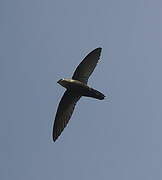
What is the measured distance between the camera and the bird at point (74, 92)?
20.0m

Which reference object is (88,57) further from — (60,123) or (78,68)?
(60,123)

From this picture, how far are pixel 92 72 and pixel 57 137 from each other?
8.81ft

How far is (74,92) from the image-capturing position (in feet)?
66.2

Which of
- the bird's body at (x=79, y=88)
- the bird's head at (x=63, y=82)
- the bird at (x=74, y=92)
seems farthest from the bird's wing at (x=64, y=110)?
the bird's head at (x=63, y=82)

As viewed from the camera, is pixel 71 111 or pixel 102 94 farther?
pixel 71 111

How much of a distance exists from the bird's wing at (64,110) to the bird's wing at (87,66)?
0.69 metres

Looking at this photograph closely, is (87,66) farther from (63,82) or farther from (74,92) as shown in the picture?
(63,82)

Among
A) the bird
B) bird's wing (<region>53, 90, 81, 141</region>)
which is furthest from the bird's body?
bird's wing (<region>53, 90, 81, 141</region>)

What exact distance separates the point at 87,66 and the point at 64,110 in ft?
5.92

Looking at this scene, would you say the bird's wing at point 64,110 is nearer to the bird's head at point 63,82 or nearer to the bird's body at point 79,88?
the bird's body at point 79,88

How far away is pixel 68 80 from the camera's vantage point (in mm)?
19703

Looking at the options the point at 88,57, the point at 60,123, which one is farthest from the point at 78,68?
→ the point at 60,123

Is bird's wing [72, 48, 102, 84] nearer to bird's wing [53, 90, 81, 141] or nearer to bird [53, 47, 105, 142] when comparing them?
bird [53, 47, 105, 142]

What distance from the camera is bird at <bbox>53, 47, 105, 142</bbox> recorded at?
20.0m
